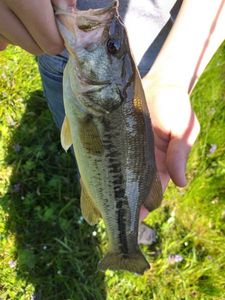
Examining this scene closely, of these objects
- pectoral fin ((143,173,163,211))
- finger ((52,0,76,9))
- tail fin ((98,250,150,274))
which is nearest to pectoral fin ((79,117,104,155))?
pectoral fin ((143,173,163,211))

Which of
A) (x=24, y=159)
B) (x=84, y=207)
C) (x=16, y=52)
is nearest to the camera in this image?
(x=84, y=207)

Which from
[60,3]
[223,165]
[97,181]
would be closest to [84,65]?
[60,3]

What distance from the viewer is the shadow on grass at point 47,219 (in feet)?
8.35

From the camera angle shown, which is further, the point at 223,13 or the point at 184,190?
the point at 184,190

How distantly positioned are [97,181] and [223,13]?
2.80ft

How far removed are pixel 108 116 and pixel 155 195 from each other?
335 millimetres

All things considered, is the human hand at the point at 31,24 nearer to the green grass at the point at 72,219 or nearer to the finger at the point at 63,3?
the finger at the point at 63,3

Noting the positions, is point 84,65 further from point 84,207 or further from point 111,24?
point 84,207

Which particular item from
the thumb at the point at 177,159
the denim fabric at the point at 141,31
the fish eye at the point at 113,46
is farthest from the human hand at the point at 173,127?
the fish eye at the point at 113,46

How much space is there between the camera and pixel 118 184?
5.01ft

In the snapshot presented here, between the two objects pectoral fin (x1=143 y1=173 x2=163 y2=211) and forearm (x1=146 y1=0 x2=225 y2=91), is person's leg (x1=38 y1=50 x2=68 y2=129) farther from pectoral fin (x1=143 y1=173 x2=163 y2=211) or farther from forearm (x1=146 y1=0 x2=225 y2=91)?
pectoral fin (x1=143 y1=173 x2=163 y2=211)

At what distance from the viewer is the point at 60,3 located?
117 cm

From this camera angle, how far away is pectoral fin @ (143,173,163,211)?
1.53 meters

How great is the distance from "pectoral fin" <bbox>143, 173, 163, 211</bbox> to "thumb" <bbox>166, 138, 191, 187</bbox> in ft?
0.22
